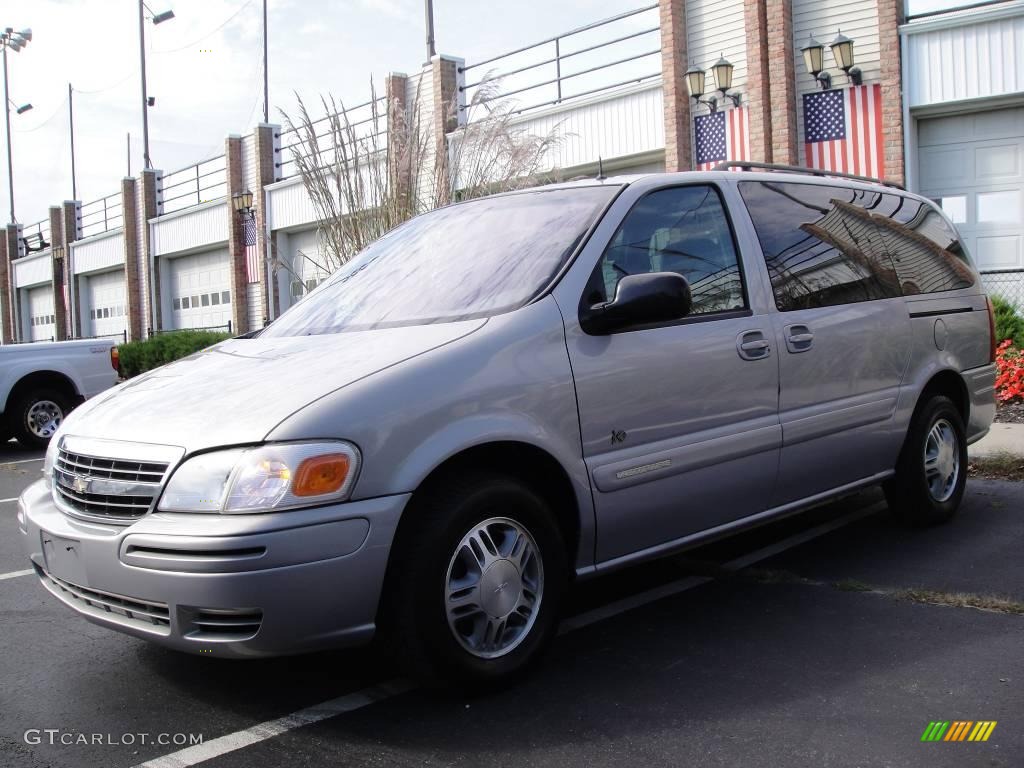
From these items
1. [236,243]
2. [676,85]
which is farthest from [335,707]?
[236,243]

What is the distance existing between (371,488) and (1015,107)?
14.1 meters

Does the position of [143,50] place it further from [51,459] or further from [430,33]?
[51,459]

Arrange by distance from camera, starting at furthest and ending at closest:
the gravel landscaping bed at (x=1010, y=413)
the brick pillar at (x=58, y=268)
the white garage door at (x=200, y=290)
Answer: the brick pillar at (x=58, y=268) < the white garage door at (x=200, y=290) < the gravel landscaping bed at (x=1010, y=413)

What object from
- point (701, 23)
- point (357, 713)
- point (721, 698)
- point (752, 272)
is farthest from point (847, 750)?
A: point (701, 23)

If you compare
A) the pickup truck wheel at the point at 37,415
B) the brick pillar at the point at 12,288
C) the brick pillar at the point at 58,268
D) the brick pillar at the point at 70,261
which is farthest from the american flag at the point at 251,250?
the brick pillar at the point at 12,288

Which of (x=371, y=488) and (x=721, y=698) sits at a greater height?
(x=371, y=488)

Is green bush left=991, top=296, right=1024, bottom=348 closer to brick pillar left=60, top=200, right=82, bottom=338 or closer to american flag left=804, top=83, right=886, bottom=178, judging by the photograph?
american flag left=804, top=83, right=886, bottom=178

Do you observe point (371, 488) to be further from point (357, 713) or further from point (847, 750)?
point (847, 750)

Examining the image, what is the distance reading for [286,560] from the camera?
9.54 feet

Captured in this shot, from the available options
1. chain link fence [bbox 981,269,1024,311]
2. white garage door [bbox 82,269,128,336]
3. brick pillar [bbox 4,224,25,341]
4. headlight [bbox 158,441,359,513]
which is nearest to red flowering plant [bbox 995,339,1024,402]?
chain link fence [bbox 981,269,1024,311]

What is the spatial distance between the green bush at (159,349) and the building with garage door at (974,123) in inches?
585

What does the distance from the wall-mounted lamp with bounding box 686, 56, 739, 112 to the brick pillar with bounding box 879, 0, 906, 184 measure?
2.36m

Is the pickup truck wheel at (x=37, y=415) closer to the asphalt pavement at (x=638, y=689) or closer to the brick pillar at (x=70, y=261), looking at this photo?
the asphalt pavement at (x=638, y=689)

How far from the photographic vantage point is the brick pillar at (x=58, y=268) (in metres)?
40.0
